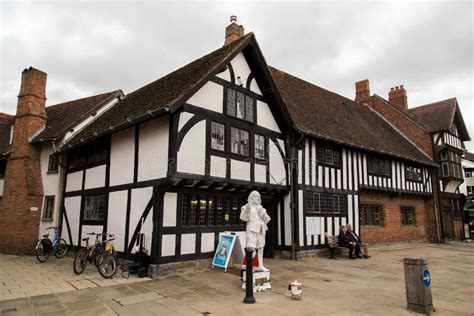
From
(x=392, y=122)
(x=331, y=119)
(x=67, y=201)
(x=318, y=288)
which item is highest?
(x=392, y=122)

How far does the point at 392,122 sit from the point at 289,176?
13850mm

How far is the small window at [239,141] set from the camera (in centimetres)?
1084

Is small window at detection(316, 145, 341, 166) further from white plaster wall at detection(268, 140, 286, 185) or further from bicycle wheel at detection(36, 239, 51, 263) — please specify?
bicycle wheel at detection(36, 239, 51, 263)

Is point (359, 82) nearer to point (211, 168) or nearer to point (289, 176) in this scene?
point (289, 176)

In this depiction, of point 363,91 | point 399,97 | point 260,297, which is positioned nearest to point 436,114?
point 399,97

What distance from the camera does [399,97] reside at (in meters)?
25.1

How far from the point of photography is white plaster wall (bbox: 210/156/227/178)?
10016mm

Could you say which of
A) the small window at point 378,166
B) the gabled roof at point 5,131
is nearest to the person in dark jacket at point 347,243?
the small window at point 378,166

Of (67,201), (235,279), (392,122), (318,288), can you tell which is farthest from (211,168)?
(392,122)

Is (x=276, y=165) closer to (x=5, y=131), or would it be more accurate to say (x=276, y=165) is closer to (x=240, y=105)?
(x=240, y=105)

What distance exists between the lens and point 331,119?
16062mm

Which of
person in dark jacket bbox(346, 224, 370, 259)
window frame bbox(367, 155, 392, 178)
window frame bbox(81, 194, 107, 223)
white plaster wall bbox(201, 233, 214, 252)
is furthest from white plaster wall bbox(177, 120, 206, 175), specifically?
window frame bbox(367, 155, 392, 178)

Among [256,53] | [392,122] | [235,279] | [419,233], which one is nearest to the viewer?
[235,279]

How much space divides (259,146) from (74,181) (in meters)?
7.68
